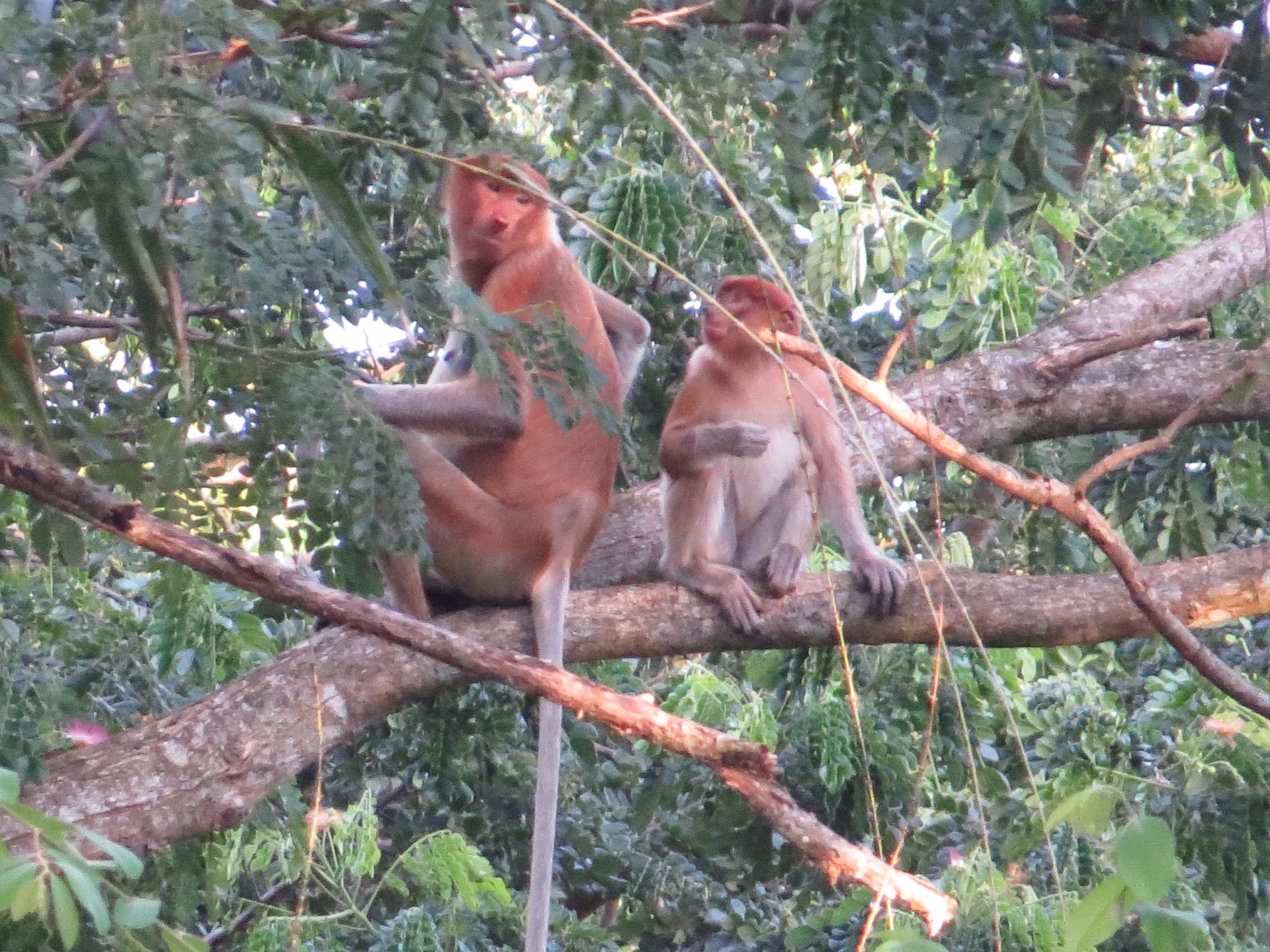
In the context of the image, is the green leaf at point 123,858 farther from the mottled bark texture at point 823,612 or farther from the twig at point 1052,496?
the mottled bark texture at point 823,612

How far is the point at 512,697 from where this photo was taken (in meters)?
3.98

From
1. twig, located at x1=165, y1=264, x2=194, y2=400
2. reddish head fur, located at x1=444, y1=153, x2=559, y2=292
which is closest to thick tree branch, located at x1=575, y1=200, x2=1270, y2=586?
reddish head fur, located at x1=444, y1=153, x2=559, y2=292

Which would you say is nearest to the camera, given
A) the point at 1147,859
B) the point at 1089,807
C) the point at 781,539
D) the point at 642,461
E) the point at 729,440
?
the point at 1147,859

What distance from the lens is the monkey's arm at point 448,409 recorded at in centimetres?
384

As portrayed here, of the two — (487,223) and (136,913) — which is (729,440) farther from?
(136,913)

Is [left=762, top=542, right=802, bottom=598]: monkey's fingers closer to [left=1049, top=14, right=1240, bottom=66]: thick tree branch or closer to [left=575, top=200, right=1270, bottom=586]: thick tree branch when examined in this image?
[left=575, top=200, right=1270, bottom=586]: thick tree branch

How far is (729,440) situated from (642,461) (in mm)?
628

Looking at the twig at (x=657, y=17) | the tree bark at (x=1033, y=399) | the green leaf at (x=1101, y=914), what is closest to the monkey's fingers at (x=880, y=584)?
the tree bark at (x=1033, y=399)

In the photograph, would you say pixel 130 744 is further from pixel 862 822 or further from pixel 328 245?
pixel 862 822

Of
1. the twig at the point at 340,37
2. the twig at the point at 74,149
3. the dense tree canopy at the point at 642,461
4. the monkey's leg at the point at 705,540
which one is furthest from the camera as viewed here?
the monkey's leg at the point at 705,540

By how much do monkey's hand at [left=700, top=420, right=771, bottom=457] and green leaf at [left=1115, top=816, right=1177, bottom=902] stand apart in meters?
2.99

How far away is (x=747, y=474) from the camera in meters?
4.54

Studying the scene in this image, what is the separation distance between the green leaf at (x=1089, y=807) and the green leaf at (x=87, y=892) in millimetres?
801

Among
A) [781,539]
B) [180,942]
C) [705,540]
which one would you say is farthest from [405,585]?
[180,942]
